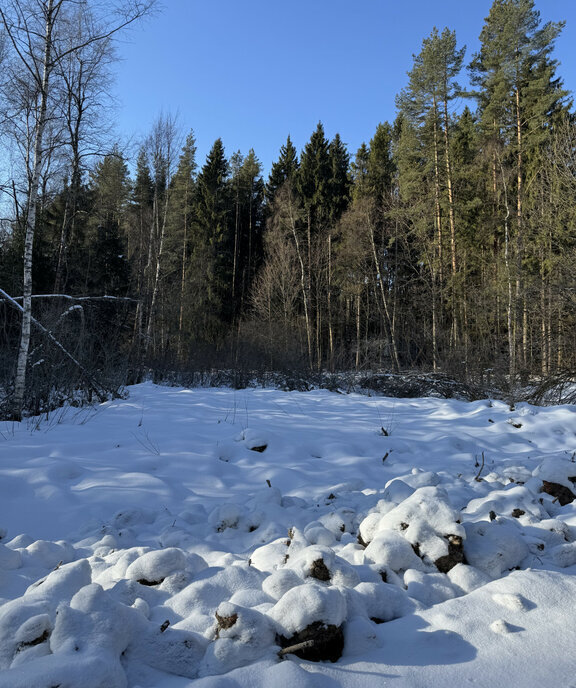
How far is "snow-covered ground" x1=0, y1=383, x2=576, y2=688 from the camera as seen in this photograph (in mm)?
1350

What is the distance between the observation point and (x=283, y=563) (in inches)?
85.1

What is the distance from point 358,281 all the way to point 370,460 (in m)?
18.9

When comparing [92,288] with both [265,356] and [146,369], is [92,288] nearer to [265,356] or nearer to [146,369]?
[146,369]

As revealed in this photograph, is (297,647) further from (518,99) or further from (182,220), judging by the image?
(182,220)

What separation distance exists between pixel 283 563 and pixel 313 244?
23544 mm

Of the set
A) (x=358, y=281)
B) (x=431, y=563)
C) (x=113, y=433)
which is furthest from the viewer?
(x=358, y=281)

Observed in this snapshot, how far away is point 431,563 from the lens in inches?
78.4

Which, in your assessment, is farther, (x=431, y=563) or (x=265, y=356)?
(x=265, y=356)

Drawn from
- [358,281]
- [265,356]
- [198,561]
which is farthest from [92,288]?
[198,561]

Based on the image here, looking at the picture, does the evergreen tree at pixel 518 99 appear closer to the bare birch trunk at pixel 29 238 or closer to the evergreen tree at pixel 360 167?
the evergreen tree at pixel 360 167

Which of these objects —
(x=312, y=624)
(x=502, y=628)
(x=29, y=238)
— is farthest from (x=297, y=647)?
(x=29, y=238)

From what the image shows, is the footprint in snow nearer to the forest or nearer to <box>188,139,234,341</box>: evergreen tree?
the forest

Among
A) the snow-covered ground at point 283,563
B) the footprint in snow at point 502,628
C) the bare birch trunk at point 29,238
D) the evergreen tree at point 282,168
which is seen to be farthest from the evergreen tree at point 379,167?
the footprint in snow at point 502,628

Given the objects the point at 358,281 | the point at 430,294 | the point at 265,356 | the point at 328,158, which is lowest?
the point at 265,356
